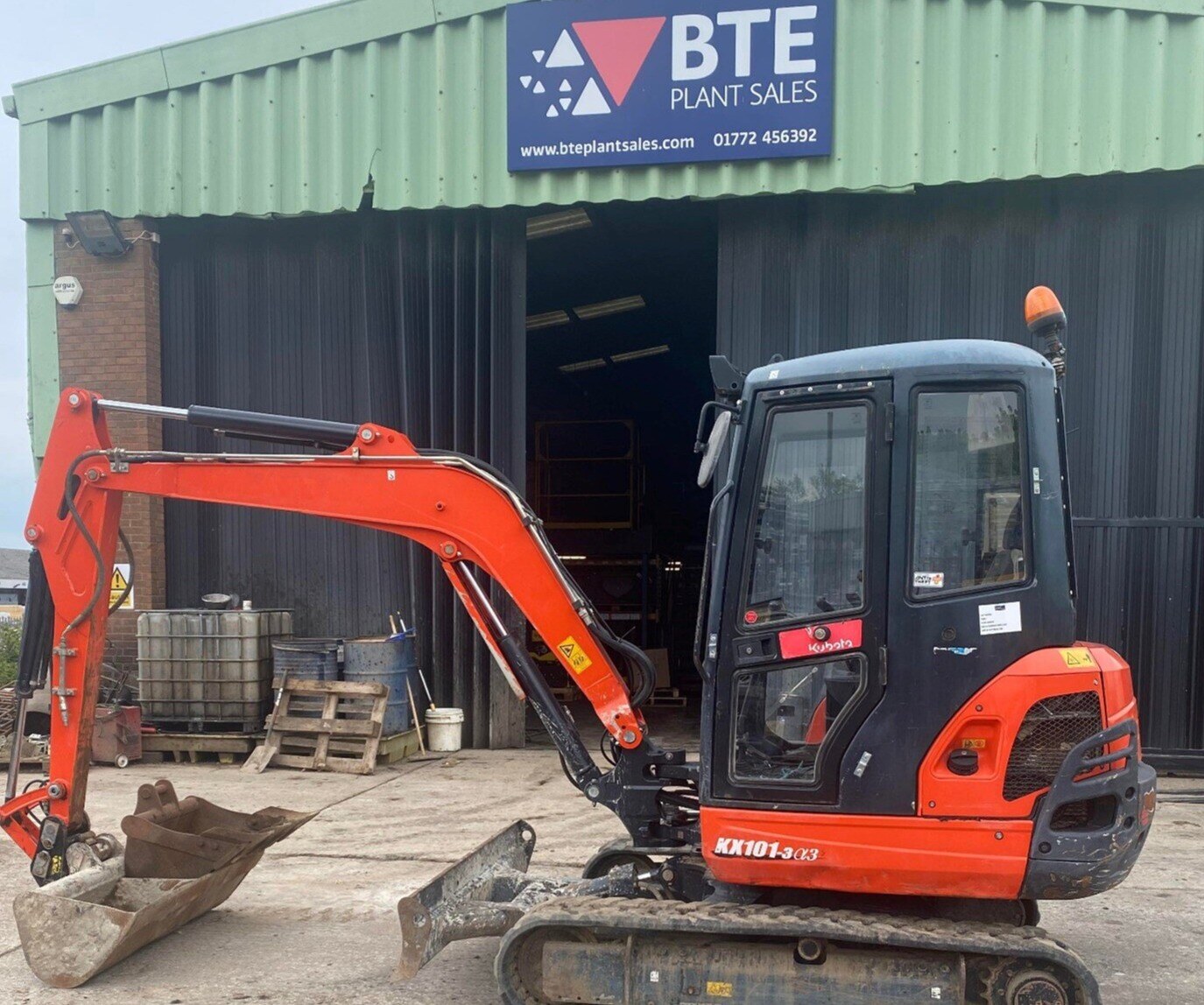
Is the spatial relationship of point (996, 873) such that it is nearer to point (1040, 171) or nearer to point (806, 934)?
point (806, 934)

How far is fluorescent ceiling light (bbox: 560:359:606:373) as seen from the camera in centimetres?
1987

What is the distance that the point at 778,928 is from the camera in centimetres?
427

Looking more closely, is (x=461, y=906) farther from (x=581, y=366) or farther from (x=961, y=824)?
(x=581, y=366)

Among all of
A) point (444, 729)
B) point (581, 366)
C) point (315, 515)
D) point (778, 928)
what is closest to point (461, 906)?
point (778, 928)

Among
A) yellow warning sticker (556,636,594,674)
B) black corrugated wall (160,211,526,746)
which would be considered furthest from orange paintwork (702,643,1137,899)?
black corrugated wall (160,211,526,746)

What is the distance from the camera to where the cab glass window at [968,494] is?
14.0 feet

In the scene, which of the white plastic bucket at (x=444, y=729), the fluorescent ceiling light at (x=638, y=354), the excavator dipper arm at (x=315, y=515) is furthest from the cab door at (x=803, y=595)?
the fluorescent ceiling light at (x=638, y=354)

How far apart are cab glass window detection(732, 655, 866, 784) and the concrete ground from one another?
5.81 feet

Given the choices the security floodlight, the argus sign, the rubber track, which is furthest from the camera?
the security floodlight

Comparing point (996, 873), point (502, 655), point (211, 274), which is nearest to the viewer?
point (996, 873)

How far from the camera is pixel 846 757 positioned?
4320 millimetres

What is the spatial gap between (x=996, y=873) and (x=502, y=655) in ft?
8.03

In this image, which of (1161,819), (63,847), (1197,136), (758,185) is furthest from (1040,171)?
(63,847)

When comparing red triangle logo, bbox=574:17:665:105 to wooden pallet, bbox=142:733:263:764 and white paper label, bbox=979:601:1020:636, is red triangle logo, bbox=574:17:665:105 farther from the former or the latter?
white paper label, bbox=979:601:1020:636
